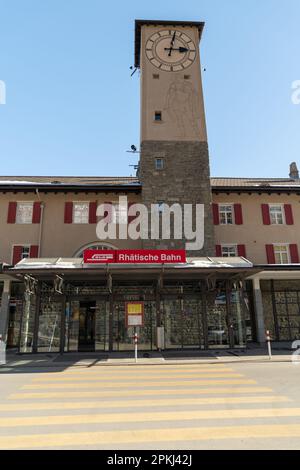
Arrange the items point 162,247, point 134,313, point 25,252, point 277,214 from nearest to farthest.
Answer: point 134,313 < point 162,247 < point 25,252 < point 277,214

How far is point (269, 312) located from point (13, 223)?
1802 centimetres

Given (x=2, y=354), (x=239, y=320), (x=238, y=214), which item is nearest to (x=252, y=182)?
(x=238, y=214)

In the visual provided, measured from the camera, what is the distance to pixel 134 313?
18.0 metres

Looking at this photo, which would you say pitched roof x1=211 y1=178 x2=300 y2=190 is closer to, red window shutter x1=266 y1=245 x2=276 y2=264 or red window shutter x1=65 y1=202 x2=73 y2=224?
red window shutter x1=266 y1=245 x2=276 y2=264

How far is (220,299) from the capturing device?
18328 mm

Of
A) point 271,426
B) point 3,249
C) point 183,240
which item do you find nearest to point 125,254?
point 183,240

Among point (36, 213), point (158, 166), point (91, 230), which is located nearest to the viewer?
point (91, 230)

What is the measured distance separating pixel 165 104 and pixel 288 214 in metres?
12.2

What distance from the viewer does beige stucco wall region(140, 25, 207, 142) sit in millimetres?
24234

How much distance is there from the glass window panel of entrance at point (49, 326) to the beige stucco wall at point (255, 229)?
11.6 m

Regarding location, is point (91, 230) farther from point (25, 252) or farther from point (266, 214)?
point (266, 214)

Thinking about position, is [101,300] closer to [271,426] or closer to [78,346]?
[78,346]

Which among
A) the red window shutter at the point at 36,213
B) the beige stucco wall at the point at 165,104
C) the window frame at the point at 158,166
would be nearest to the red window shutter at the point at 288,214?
the beige stucco wall at the point at 165,104

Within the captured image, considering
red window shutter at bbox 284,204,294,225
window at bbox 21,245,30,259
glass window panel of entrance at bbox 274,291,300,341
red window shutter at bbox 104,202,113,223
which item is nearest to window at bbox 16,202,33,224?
window at bbox 21,245,30,259
